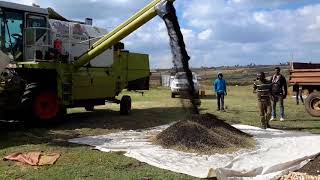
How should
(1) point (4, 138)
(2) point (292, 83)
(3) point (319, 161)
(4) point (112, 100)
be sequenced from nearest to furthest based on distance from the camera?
(3) point (319, 161)
(1) point (4, 138)
(4) point (112, 100)
(2) point (292, 83)

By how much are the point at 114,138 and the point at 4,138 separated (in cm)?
268

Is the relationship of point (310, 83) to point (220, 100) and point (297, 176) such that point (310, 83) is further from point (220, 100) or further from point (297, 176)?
point (297, 176)

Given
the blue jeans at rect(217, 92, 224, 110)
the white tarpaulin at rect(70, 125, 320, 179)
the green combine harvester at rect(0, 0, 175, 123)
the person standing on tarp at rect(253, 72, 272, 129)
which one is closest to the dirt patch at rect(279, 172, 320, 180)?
the white tarpaulin at rect(70, 125, 320, 179)

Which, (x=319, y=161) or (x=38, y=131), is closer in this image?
(x=319, y=161)

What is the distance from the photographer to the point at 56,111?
15.0 meters

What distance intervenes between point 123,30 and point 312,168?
7332 mm

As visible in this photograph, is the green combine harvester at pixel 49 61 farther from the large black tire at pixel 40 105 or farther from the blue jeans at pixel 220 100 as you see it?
the blue jeans at pixel 220 100

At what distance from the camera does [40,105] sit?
47.6 feet

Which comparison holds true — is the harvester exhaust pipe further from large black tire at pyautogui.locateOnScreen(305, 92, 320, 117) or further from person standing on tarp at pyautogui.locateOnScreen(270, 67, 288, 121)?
large black tire at pyautogui.locateOnScreen(305, 92, 320, 117)

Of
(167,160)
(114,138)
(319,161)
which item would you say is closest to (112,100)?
(114,138)

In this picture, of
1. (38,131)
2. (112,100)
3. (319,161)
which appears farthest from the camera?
(112,100)

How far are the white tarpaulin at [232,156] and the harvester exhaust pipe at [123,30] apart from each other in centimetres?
316

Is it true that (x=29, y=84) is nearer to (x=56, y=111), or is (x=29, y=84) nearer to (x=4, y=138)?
(x=56, y=111)

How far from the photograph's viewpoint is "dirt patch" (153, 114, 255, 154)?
1095 centimetres
